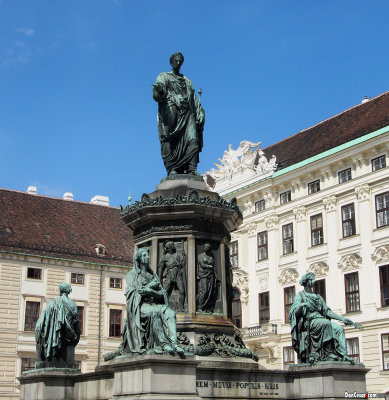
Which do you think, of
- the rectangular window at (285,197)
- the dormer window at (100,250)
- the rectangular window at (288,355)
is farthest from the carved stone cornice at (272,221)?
→ the dormer window at (100,250)

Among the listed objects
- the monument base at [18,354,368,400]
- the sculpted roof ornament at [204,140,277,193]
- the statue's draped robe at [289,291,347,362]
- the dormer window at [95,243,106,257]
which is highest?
the sculpted roof ornament at [204,140,277,193]

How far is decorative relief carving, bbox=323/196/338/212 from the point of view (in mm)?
36406

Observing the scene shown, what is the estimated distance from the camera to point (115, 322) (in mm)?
46188

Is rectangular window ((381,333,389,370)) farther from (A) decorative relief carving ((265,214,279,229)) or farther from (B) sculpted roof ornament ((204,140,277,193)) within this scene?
(B) sculpted roof ornament ((204,140,277,193))

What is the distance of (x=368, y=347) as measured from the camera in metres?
33.2

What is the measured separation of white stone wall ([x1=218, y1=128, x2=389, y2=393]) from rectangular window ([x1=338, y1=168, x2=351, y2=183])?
0.22 metres

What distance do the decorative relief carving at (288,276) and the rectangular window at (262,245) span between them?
6.32 feet

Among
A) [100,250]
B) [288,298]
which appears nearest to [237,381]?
[288,298]

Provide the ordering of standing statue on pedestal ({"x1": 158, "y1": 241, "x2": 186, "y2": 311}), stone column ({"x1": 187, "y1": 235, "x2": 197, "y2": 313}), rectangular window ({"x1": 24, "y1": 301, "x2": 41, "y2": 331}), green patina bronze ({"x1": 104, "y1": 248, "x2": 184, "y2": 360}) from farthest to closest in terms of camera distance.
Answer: rectangular window ({"x1": 24, "y1": 301, "x2": 41, "y2": 331}), standing statue on pedestal ({"x1": 158, "y1": 241, "x2": 186, "y2": 311}), stone column ({"x1": 187, "y1": 235, "x2": 197, "y2": 313}), green patina bronze ({"x1": 104, "y1": 248, "x2": 184, "y2": 360})

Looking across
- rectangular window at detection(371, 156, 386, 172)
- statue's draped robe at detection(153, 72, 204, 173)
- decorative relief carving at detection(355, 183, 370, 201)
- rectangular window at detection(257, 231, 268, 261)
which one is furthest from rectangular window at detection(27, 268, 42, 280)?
statue's draped robe at detection(153, 72, 204, 173)

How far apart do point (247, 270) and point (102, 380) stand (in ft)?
97.8

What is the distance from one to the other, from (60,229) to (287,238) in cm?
1575

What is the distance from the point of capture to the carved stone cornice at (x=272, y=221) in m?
40.0

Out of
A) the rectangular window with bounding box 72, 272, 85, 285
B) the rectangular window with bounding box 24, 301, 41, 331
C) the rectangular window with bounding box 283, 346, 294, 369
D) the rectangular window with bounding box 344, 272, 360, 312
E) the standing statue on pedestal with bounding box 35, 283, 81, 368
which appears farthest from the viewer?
the rectangular window with bounding box 72, 272, 85, 285
